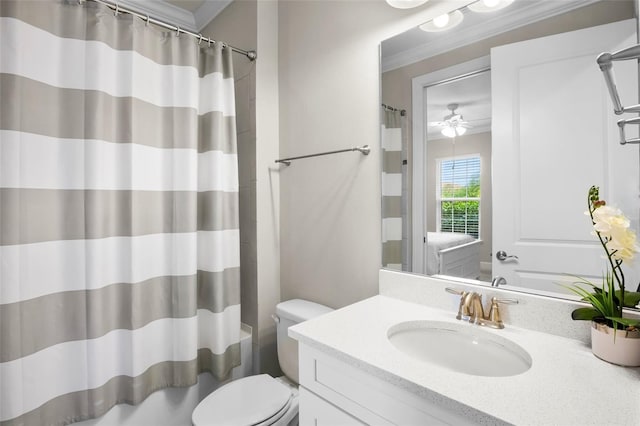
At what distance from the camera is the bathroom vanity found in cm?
59

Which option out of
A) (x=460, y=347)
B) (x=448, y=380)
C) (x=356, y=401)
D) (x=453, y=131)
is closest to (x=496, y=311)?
(x=460, y=347)

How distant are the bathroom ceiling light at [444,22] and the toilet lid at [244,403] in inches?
63.7

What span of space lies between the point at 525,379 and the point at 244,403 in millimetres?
1049

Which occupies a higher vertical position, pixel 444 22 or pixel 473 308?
pixel 444 22

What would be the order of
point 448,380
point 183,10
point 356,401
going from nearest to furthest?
1. point 448,380
2. point 356,401
3. point 183,10

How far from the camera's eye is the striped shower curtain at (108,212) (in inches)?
43.1

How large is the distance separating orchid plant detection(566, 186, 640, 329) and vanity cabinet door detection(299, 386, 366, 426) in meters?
0.68

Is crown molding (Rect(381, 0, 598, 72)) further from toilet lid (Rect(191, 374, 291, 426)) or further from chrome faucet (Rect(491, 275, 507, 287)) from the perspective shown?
toilet lid (Rect(191, 374, 291, 426))

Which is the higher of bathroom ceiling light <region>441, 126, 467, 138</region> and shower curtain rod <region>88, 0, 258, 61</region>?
shower curtain rod <region>88, 0, 258, 61</region>

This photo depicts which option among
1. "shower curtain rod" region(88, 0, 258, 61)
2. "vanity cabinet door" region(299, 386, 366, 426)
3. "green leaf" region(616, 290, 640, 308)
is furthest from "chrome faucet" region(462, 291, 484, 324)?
"shower curtain rod" region(88, 0, 258, 61)

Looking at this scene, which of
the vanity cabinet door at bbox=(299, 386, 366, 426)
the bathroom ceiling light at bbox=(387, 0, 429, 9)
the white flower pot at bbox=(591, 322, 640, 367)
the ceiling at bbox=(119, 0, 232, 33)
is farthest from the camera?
the ceiling at bbox=(119, 0, 232, 33)

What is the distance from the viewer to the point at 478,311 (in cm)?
100

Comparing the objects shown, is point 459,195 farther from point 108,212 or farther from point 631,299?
point 108,212

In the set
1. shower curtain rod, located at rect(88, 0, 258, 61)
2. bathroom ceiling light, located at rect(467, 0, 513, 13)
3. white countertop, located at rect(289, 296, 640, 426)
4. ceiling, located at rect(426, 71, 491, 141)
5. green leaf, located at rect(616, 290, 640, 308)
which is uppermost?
shower curtain rod, located at rect(88, 0, 258, 61)
